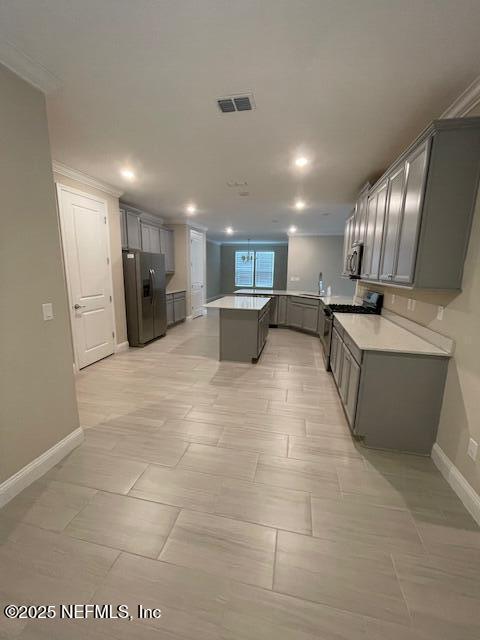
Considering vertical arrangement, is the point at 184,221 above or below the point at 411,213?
above

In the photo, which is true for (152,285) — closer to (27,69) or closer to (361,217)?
(27,69)

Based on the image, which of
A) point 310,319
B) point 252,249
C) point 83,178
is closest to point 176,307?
point 310,319

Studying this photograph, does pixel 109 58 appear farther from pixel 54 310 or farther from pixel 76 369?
pixel 76 369

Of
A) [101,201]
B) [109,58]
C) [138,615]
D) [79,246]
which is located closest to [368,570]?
[138,615]

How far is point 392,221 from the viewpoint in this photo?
99.4 inches

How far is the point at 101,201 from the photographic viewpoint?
13.3 ft

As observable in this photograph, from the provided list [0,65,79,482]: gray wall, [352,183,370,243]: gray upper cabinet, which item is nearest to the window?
[352,183,370,243]: gray upper cabinet

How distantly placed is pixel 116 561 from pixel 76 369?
3016 mm

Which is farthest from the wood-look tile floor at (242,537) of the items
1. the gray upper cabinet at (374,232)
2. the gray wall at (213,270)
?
the gray wall at (213,270)

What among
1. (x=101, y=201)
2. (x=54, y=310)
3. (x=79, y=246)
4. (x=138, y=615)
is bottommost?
(x=138, y=615)

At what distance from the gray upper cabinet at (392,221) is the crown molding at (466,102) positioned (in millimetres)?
437

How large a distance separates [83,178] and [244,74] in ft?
9.67

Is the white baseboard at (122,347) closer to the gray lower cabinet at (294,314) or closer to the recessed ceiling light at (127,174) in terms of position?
the recessed ceiling light at (127,174)

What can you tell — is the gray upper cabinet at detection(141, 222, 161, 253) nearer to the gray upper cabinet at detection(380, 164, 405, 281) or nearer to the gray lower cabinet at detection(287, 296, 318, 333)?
the gray lower cabinet at detection(287, 296, 318, 333)
